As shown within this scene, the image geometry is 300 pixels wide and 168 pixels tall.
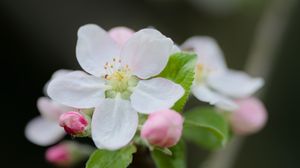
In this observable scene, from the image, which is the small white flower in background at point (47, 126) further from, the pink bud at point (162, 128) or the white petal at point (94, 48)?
the pink bud at point (162, 128)

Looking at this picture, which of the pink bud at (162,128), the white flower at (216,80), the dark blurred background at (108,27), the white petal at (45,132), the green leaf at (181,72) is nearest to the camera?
the pink bud at (162,128)

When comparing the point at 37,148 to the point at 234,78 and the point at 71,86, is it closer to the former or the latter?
the point at 234,78

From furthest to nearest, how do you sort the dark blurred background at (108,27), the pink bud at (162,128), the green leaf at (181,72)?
1. the dark blurred background at (108,27)
2. the green leaf at (181,72)
3. the pink bud at (162,128)

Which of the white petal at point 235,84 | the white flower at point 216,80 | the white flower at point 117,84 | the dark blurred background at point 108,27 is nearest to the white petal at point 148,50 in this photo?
the white flower at point 117,84

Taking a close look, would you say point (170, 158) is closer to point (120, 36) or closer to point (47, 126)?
point (120, 36)

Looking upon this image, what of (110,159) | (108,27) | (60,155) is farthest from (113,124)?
(108,27)
